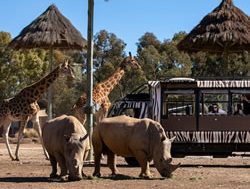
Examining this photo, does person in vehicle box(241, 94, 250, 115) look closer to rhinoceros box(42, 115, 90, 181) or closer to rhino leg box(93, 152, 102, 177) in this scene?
rhino leg box(93, 152, 102, 177)

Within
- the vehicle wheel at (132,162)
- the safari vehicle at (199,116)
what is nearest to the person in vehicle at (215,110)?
the safari vehicle at (199,116)

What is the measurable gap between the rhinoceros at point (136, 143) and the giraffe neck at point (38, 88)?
6157mm

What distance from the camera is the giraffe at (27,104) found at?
22.5m

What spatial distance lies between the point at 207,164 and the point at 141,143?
5620mm

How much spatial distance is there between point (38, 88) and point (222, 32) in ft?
22.4

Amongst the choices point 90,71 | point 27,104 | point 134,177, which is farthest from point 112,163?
point 27,104

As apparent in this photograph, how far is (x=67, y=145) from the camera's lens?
14.9 metres

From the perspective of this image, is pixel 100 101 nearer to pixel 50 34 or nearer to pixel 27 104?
pixel 27 104

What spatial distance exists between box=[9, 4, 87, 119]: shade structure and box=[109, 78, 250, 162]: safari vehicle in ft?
14.4

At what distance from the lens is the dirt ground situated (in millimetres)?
14413

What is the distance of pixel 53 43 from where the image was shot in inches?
944

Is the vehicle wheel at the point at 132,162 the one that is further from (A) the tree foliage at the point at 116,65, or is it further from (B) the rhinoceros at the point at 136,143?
(A) the tree foliage at the point at 116,65

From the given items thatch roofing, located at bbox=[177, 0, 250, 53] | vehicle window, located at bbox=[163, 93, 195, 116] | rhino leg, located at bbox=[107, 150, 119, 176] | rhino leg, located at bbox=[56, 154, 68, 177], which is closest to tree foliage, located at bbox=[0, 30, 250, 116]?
thatch roofing, located at bbox=[177, 0, 250, 53]

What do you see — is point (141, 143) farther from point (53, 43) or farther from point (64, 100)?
point (64, 100)
